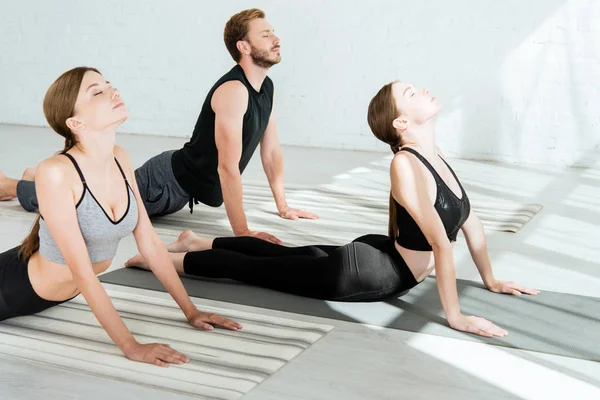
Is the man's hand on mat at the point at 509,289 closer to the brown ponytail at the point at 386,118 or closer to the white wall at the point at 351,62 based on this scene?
the brown ponytail at the point at 386,118

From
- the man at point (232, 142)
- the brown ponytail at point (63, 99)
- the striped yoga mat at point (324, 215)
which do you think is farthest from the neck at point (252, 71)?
the brown ponytail at point (63, 99)

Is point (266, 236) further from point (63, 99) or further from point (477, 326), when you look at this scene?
point (63, 99)

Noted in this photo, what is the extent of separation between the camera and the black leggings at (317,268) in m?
2.90

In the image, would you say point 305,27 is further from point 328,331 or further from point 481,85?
point 328,331

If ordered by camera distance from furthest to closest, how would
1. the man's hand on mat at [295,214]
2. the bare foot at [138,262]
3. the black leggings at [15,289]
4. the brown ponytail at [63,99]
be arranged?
the man's hand on mat at [295,214]
the bare foot at [138,262]
the black leggings at [15,289]
the brown ponytail at [63,99]

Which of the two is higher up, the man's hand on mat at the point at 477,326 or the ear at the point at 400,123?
the ear at the point at 400,123

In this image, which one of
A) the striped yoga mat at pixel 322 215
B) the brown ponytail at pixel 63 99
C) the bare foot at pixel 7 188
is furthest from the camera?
the bare foot at pixel 7 188

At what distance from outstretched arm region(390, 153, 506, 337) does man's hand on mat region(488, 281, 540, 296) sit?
1.45ft

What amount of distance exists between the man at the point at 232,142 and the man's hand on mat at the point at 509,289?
996 millimetres

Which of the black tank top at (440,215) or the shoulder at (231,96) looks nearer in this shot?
the black tank top at (440,215)

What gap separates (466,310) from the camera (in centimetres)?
292

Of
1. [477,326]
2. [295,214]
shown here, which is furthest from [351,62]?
[477,326]

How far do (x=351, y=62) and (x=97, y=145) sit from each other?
4.84 meters

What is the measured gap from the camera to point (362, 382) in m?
2.32
